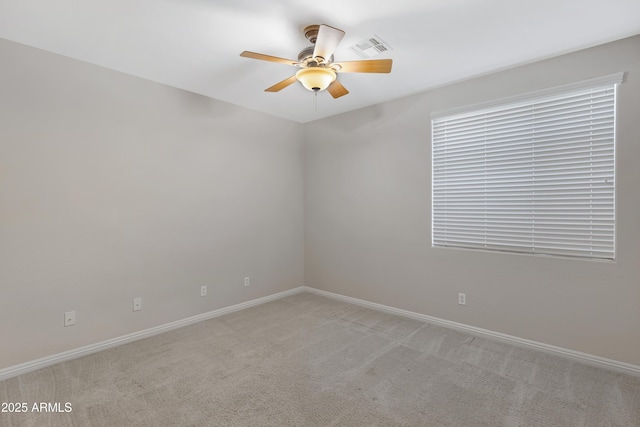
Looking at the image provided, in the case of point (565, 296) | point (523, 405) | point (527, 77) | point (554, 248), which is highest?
point (527, 77)

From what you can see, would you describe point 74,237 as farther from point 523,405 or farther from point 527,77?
point 527,77

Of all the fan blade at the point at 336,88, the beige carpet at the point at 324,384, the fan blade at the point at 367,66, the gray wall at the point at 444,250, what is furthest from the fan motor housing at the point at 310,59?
the beige carpet at the point at 324,384

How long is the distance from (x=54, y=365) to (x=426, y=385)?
3.01m

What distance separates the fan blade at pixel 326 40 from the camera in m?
1.84

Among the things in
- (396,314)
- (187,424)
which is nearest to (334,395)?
(187,424)

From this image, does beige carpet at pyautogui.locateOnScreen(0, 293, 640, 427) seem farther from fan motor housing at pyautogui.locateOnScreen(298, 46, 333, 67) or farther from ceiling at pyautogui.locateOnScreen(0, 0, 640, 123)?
ceiling at pyautogui.locateOnScreen(0, 0, 640, 123)

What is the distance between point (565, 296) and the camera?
8.57 feet

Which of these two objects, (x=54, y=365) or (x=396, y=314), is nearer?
(x=54, y=365)

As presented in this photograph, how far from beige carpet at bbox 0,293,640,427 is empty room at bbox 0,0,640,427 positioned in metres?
0.02

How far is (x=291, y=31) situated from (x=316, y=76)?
383mm

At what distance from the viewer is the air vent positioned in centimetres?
236

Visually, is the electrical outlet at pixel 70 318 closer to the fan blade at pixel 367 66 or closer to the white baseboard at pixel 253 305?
the white baseboard at pixel 253 305

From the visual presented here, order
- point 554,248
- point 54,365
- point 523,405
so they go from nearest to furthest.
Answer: point 523,405
point 54,365
point 554,248

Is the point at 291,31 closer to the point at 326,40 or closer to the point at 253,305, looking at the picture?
the point at 326,40
